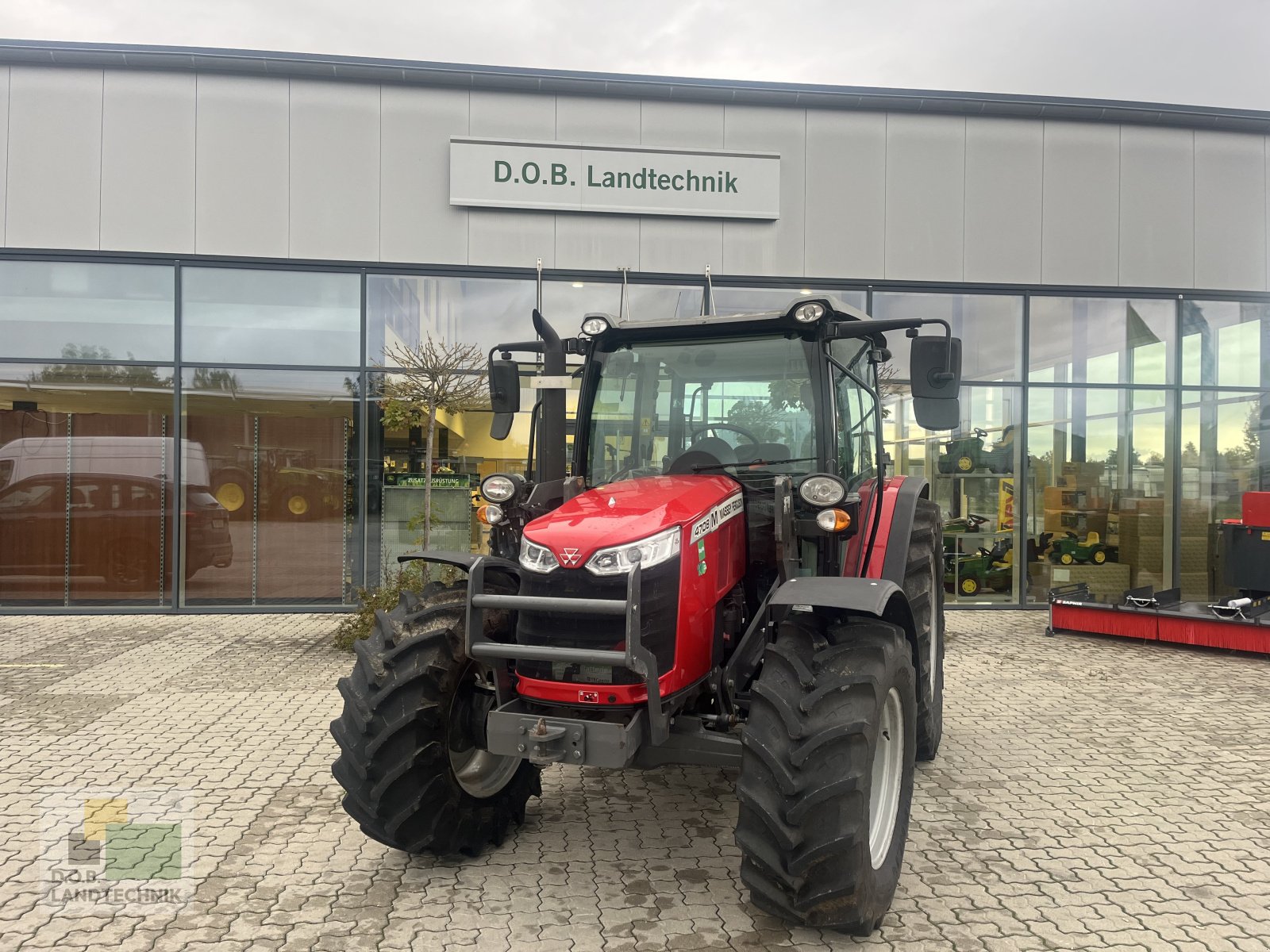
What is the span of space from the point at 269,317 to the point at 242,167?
5.24ft

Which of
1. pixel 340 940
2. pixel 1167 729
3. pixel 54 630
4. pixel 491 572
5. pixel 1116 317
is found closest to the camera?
pixel 340 940

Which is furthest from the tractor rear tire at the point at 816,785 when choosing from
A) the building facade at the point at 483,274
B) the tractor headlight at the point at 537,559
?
the building facade at the point at 483,274

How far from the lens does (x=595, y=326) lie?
A: 13.4 ft

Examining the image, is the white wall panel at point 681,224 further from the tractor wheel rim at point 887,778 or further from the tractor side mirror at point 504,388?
the tractor wheel rim at point 887,778

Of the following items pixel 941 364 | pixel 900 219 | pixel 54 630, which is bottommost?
pixel 54 630

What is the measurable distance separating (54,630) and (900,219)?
33.3ft

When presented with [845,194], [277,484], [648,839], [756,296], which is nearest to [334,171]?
[277,484]

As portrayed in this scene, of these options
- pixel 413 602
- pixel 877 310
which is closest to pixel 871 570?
pixel 413 602

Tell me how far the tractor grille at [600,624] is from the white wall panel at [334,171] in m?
7.35

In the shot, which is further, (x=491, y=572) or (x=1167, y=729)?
(x=1167, y=729)

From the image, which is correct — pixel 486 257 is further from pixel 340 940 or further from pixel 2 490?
pixel 340 940

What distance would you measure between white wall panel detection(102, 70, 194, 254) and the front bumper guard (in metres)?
8.15

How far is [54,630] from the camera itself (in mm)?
8602

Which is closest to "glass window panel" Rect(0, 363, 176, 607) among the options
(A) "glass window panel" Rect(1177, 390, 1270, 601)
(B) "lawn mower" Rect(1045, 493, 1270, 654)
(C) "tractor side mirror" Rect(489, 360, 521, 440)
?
(C) "tractor side mirror" Rect(489, 360, 521, 440)
